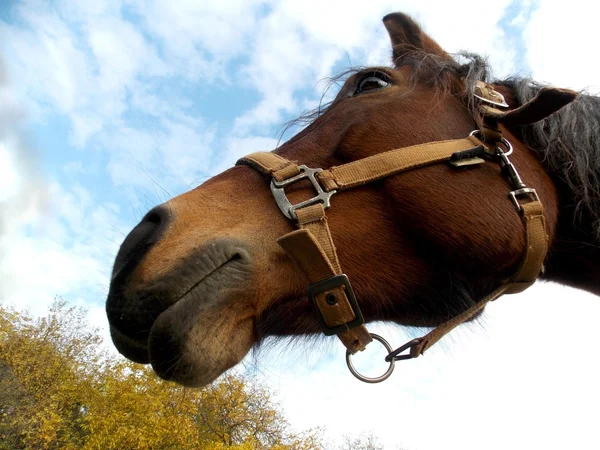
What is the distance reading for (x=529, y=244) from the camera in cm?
181

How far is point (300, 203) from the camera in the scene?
5.87ft

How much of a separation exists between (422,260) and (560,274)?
1047 millimetres

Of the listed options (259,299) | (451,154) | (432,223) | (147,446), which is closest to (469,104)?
(451,154)

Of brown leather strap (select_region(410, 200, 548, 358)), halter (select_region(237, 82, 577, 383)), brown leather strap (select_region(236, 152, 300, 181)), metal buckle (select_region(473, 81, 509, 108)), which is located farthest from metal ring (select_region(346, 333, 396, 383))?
metal buckle (select_region(473, 81, 509, 108))

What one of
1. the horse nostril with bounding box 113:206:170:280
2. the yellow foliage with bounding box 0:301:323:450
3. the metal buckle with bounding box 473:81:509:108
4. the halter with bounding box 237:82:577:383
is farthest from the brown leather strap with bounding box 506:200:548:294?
the yellow foliage with bounding box 0:301:323:450

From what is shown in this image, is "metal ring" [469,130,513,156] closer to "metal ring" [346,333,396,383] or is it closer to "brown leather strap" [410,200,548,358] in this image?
"brown leather strap" [410,200,548,358]

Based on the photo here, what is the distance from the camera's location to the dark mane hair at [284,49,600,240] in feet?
6.86

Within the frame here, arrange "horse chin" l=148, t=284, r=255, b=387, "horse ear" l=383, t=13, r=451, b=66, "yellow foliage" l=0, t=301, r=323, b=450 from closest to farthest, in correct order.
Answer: "horse chin" l=148, t=284, r=255, b=387 → "horse ear" l=383, t=13, r=451, b=66 → "yellow foliage" l=0, t=301, r=323, b=450

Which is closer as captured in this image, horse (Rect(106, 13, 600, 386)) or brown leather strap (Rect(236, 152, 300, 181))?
horse (Rect(106, 13, 600, 386))

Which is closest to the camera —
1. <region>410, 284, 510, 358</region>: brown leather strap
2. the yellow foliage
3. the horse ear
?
<region>410, 284, 510, 358</region>: brown leather strap

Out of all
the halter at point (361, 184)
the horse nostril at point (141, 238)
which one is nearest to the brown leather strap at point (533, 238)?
the halter at point (361, 184)

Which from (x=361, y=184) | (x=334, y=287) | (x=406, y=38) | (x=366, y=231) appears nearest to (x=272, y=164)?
(x=361, y=184)

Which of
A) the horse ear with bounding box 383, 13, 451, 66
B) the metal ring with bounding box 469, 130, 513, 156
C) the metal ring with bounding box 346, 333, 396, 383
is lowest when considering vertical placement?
the metal ring with bounding box 346, 333, 396, 383

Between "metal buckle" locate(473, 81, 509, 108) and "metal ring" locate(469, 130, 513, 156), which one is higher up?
"metal buckle" locate(473, 81, 509, 108)
